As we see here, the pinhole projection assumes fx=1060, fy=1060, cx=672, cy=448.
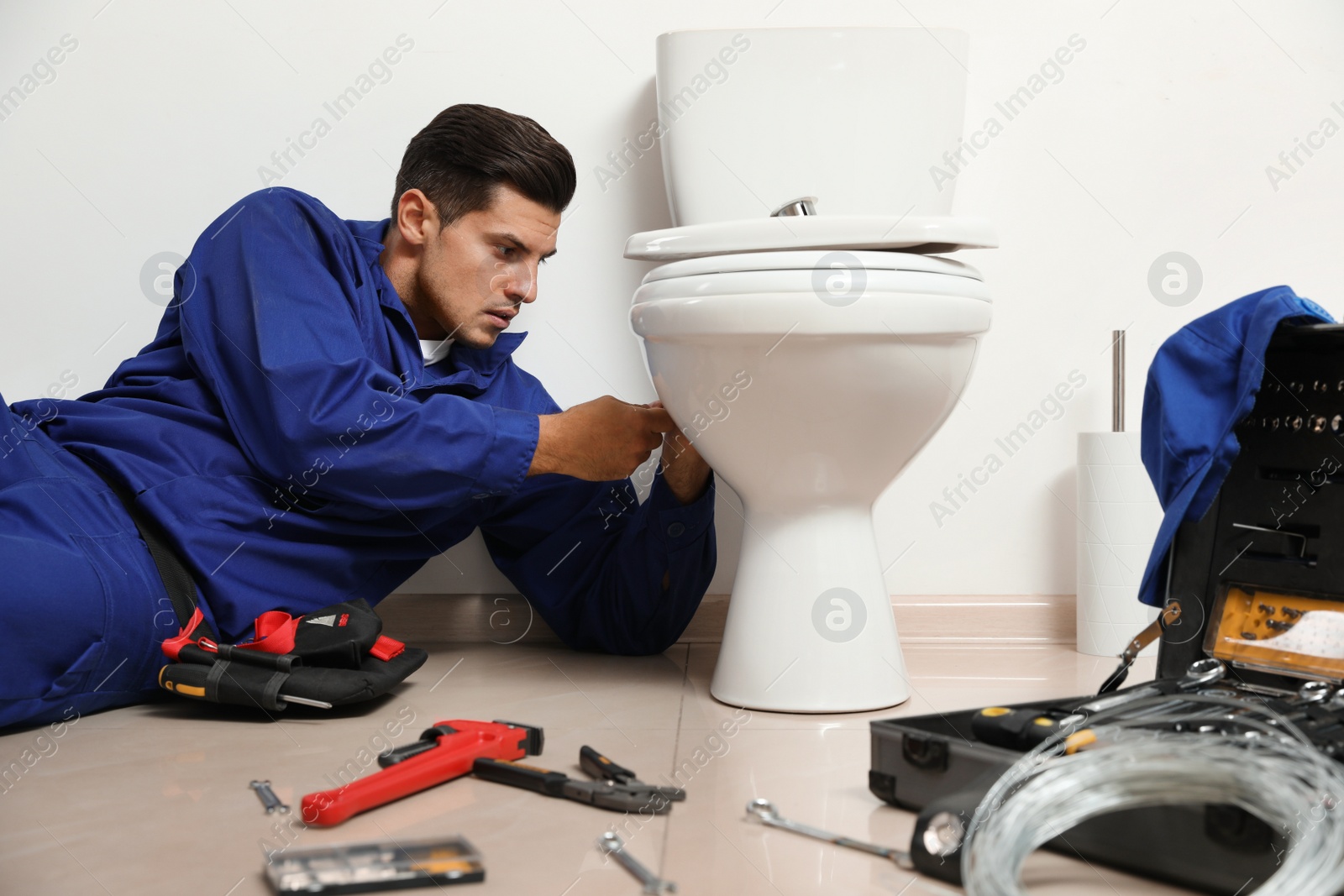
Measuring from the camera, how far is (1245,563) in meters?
0.92

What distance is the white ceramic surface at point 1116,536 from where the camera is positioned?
144 cm

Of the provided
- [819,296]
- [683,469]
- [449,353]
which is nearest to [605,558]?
[683,469]

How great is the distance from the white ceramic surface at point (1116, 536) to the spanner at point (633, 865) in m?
0.94

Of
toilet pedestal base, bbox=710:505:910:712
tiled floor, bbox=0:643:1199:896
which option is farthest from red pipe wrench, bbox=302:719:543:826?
toilet pedestal base, bbox=710:505:910:712

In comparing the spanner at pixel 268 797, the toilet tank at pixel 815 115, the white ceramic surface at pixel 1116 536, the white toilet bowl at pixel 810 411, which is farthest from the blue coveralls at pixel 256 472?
the white ceramic surface at pixel 1116 536

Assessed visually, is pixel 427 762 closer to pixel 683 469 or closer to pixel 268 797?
pixel 268 797

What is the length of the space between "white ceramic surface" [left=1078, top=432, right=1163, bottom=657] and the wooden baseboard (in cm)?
10

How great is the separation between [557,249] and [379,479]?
564 millimetres

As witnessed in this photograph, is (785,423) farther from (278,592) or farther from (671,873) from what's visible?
(278,592)

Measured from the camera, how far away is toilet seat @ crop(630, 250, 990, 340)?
0.98m

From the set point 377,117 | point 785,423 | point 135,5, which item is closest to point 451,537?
point 785,423

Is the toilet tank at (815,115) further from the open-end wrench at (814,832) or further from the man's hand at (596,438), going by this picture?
the open-end wrench at (814,832)

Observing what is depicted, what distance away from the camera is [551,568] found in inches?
56.7

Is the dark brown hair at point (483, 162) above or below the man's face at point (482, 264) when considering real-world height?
above
